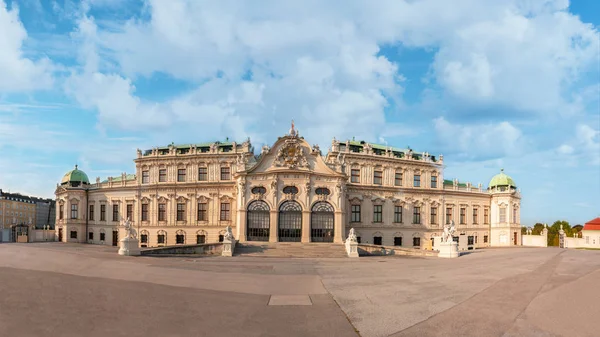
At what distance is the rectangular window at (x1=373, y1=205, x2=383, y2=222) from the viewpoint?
58.8 metres

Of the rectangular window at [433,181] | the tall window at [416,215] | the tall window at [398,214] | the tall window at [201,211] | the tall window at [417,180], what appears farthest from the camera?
the rectangular window at [433,181]

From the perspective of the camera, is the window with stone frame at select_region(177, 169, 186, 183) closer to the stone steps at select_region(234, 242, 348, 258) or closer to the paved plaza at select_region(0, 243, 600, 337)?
the stone steps at select_region(234, 242, 348, 258)

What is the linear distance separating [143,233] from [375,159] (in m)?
35.6

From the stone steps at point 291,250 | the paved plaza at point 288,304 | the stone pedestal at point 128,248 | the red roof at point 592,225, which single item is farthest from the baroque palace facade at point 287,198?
the paved plaza at point 288,304

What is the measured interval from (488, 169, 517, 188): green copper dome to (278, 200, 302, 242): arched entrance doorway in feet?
125

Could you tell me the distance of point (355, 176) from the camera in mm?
57844

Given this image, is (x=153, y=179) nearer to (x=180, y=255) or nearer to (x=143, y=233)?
(x=143, y=233)

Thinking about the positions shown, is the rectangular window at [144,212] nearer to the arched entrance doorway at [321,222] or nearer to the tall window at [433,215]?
the arched entrance doorway at [321,222]

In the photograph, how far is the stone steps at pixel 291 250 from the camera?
132 ft

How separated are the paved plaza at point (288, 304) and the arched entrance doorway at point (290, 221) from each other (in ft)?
82.5

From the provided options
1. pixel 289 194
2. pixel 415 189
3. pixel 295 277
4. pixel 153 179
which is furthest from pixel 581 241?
pixel 153 179

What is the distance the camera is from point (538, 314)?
13.2 metres

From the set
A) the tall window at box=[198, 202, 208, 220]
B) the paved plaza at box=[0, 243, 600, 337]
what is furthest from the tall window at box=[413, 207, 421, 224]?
the paved plaza at box=[0, 243, 600, 337]

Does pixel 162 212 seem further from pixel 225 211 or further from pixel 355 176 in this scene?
pixel 355 176
